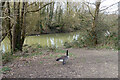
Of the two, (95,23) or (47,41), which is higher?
(95,23)

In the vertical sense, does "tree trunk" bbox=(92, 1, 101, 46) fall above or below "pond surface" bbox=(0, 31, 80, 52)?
above

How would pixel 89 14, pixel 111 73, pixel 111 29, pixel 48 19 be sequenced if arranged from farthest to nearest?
1. pixel 48 19
2. pixel 89 14
3. pixel 111 29
4. pixel 111 73

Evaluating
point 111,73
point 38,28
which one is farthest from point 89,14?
point 38,28

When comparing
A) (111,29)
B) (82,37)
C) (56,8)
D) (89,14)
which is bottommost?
(82,37)

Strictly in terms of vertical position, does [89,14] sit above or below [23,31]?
above

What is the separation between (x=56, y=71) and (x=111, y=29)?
27.8ft

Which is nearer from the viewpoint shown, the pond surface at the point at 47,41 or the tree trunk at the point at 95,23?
the tree trunk at the point at 95,23

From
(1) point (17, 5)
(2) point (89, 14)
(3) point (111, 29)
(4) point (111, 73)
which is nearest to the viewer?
(4) point (111, 73)

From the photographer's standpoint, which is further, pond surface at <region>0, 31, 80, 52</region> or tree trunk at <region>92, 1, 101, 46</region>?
pond surface at <region>0, 31, 80, 52</region>

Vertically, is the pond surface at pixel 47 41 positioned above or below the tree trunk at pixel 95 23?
below

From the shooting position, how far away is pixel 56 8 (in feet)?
117

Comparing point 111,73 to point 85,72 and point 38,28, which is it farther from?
point 38,28

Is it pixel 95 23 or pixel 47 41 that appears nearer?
pixel 95 23

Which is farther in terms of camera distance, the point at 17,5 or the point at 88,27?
the point at 88,27
